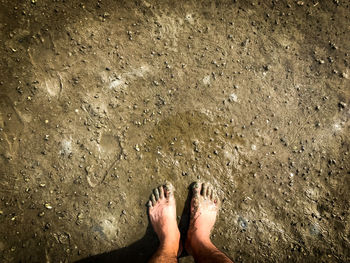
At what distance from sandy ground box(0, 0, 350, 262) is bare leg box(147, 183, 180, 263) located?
117mm

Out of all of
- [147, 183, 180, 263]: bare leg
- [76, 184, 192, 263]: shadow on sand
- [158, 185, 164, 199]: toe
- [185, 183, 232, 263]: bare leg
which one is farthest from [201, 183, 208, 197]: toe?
[158, 185, 164, 199]: toe

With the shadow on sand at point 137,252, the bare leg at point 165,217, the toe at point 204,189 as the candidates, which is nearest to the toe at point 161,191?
the bare leg at point 165,217

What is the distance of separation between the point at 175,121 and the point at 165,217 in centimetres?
104

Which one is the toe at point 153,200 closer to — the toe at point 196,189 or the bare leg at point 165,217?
the bare leg at point 165,217

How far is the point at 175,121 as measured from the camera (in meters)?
2.38

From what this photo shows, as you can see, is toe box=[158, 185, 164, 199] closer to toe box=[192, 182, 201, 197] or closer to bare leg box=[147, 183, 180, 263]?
bare leg box=[147, 183, 180, 263]

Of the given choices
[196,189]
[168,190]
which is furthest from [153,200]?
[196,189]

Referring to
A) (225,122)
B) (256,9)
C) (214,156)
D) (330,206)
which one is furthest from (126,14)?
(330,206)

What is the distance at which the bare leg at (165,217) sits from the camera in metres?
2.17

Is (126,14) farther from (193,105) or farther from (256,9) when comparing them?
(256,9)

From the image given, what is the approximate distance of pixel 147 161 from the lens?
7.73 ft

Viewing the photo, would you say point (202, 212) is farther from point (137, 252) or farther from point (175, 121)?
point (175, 121)

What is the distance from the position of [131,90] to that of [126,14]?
0.86 m

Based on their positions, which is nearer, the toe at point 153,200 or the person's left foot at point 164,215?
the person's left foot at point 164,215
